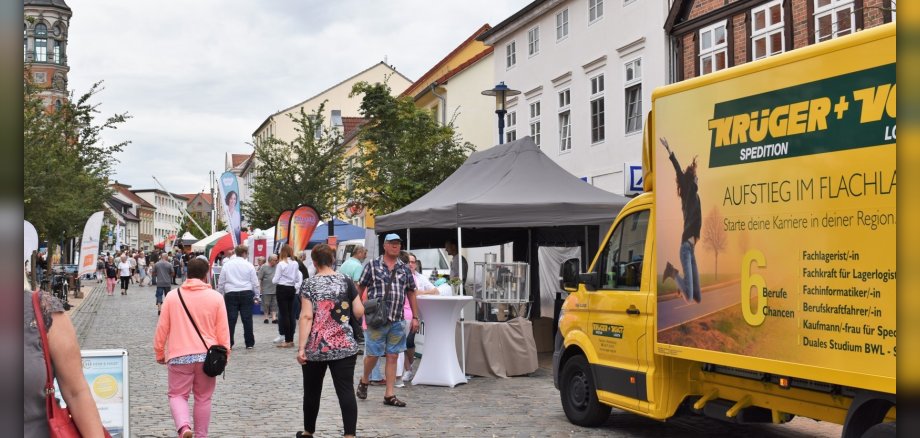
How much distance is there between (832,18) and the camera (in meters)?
17.8

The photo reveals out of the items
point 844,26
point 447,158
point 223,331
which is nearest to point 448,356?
point 223,331

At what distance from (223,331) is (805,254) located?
4494 millimetres

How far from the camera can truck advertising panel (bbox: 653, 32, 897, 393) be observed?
5453 mm

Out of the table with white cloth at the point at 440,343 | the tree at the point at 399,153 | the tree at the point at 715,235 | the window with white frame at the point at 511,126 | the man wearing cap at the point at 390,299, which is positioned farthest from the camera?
the window with white frame at the point at 511,126

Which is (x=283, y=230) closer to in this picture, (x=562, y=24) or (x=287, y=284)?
(x=287, y=284)

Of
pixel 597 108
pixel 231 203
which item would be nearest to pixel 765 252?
pixel 597 108

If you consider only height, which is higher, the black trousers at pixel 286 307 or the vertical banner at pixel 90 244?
the vertical banner at pixel 90 244

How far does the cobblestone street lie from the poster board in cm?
245

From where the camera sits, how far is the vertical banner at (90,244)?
84.4ft

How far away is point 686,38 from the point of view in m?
22.4

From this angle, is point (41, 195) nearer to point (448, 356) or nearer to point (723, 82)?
point (448, 356)

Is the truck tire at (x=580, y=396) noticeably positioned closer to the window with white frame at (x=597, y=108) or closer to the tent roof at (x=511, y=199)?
the tent roof at (x=511, y=199)

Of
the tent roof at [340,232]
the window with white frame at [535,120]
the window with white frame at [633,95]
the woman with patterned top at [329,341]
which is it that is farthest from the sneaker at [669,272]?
the tent roof at [340,232]

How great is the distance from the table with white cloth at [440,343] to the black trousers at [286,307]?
597cm
